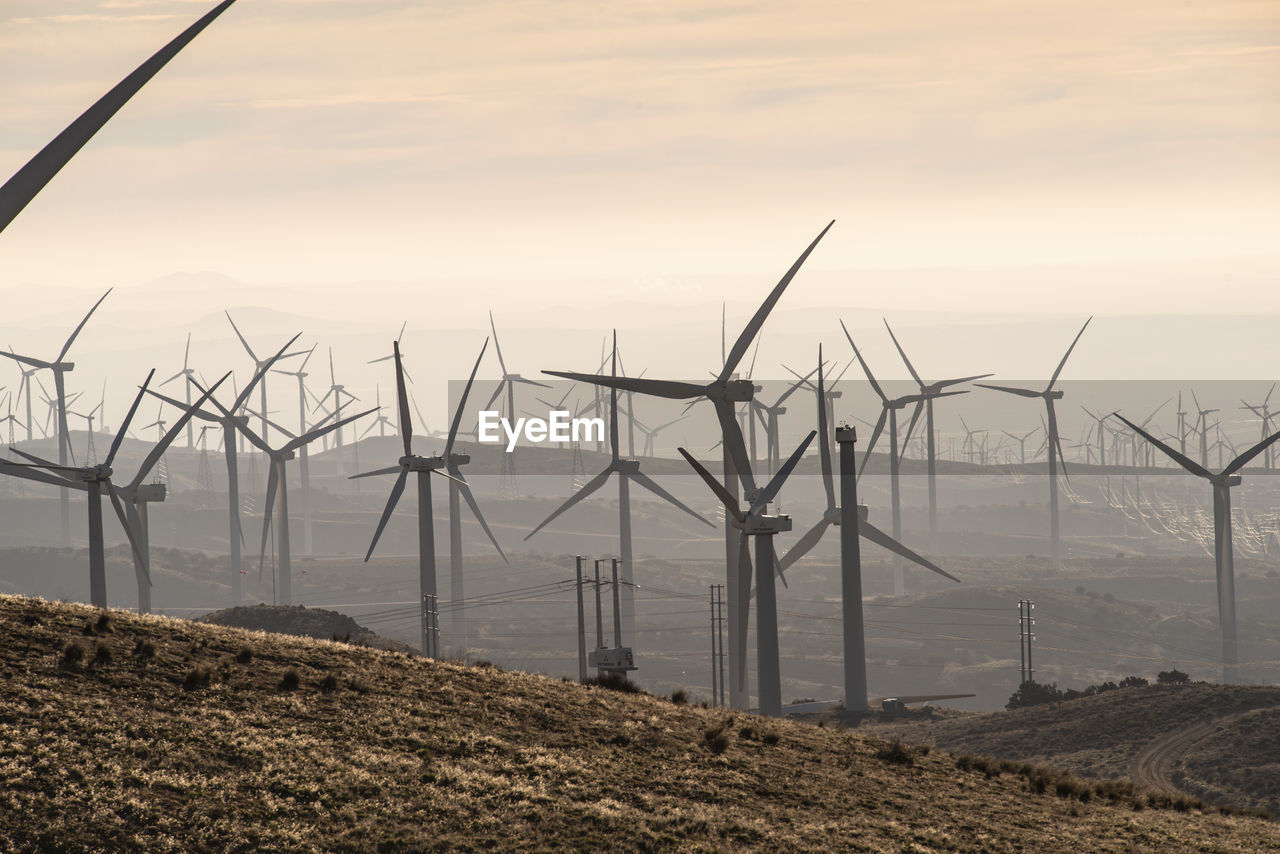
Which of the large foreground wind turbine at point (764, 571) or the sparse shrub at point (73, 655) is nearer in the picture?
the sparse shrub at point (73, 655)

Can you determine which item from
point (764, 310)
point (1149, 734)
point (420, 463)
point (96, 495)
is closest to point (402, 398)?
point (420, 463)

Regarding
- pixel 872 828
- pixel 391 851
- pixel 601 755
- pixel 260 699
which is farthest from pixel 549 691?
pixel 391 851

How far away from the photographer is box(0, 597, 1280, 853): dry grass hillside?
29781 millimetres

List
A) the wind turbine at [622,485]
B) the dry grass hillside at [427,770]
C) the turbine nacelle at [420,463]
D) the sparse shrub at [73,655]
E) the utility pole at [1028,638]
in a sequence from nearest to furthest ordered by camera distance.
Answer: the dry grass hillside at [427,770] → the sparse shrub at [73,655] → the utility pole at [1028,638] → the turbine nacelle at [420,463] → the wind turbine at [622,485]

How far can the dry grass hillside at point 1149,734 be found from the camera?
60531mm

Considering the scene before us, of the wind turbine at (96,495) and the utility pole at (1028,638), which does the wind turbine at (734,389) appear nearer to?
the utility pole at (1028,638)

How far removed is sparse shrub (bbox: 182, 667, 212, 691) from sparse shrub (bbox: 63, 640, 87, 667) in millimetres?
2910

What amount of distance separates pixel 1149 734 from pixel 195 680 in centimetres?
5045

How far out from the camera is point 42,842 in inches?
1059

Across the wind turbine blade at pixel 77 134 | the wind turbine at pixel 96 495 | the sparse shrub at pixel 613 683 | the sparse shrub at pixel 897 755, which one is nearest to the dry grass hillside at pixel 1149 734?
the sparse shrub at pixel 897 755

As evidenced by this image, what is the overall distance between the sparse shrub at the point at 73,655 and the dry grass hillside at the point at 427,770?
0.34ft

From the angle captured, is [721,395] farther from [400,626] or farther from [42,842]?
[400,626]

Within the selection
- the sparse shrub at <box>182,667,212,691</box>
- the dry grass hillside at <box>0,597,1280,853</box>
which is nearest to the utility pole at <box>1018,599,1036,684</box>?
the dry grass hillside at <box>0,597,1280,853</box>

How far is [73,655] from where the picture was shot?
38000 mm
